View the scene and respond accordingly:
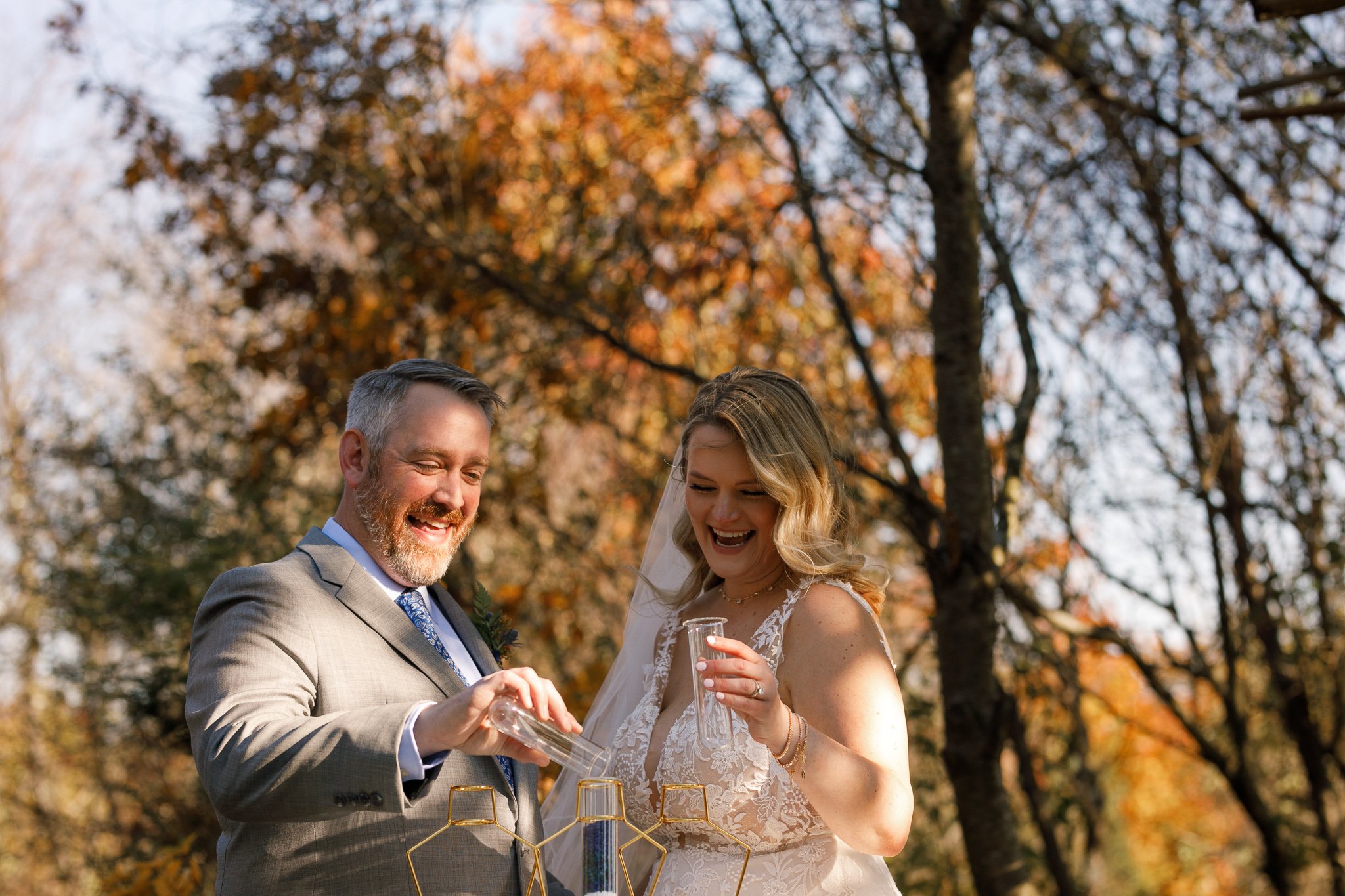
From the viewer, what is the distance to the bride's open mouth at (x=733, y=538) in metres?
2.90

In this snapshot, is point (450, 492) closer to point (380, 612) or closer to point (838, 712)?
point (380, 612)

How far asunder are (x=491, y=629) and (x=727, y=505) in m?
0.66

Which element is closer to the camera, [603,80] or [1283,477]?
[1283,477]

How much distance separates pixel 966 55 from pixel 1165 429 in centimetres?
305

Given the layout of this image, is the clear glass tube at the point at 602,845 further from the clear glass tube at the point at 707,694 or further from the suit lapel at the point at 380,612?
the suit lapel at the point at 380,612

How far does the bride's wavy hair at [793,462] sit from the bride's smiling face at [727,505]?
4cm

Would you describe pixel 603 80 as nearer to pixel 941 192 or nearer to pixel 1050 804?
pixel 941 192

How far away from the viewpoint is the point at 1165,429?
627 cm

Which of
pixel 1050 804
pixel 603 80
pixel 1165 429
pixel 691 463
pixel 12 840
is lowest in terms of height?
pixel 12 840

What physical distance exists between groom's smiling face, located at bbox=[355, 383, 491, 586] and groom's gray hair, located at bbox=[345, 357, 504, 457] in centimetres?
2

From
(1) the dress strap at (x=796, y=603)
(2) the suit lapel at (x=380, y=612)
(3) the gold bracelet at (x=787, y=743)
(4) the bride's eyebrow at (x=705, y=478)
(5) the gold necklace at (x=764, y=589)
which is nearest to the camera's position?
(3) the gold bracelet at (x=787, y=743)

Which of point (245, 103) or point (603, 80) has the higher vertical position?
point (603, 80)

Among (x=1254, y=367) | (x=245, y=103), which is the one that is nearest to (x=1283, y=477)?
(x=1254, y=367)

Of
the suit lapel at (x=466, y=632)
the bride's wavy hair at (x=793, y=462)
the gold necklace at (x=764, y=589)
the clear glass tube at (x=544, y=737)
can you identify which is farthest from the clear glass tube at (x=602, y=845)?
the gold necklace at (x=764, y=589)
